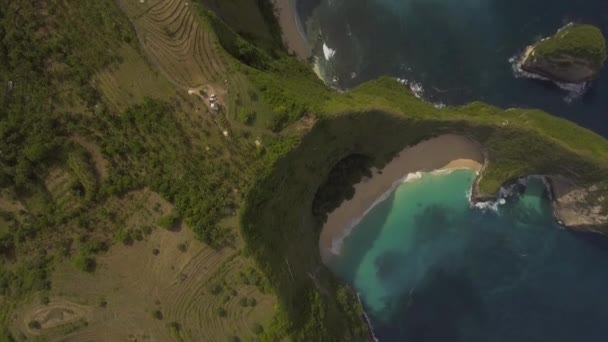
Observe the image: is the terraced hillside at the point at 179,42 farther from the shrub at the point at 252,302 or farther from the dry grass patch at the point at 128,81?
the shrub at the point at 252,302

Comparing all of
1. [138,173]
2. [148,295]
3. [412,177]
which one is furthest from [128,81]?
[412,177]

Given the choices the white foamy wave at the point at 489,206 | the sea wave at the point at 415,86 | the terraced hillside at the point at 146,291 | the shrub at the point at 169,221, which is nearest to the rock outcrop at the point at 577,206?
the white foamy wave at the point at 489,206

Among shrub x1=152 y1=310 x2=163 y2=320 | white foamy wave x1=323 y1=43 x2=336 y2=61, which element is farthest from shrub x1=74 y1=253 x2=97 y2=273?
white foamy wave x1=323 y1=43 x2=336 y2=61

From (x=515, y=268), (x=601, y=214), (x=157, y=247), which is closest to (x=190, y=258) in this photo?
(x=157, y=247)

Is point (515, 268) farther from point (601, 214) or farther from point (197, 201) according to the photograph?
point (197, 201)

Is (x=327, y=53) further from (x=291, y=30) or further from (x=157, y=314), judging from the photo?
(x=157, y=314)
